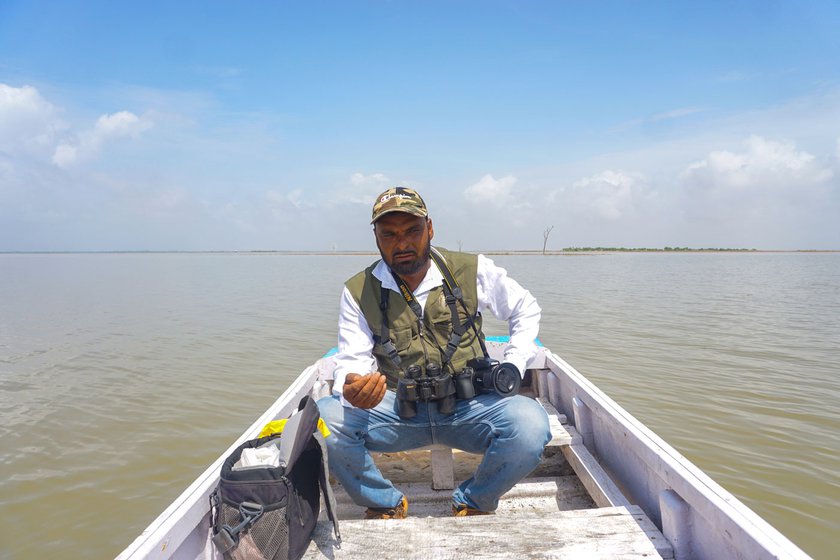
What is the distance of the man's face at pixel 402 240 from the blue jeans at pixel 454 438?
2.66 ft

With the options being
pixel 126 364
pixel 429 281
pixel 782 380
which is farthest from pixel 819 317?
pixel 126 364

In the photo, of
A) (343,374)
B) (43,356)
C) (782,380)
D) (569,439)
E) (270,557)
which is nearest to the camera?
(270,557)

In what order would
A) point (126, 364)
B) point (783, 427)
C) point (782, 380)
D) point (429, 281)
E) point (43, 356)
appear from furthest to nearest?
1. point (43, 356)
2. point (126, 364)
3. point (782, 380)
4. point (783, 427)
5. point (429, 281)

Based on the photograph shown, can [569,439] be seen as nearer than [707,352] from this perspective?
Yes

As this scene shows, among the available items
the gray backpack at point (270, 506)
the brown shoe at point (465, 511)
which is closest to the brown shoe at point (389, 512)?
the brown shoe at point (465, 511)

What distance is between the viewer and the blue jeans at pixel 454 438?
2578 millimetres

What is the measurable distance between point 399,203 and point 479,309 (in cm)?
88

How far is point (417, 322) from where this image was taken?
2799 mm

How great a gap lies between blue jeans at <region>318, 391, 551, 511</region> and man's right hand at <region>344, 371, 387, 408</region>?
32 cm

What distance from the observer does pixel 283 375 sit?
25.4 feet

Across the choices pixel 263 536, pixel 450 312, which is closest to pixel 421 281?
pixel 450 312

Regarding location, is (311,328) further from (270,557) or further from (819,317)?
(819,317)

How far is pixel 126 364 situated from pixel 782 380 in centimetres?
1040

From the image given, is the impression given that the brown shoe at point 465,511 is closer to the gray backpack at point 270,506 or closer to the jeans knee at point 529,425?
the jeans knee at point 529,425
